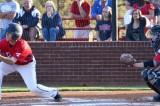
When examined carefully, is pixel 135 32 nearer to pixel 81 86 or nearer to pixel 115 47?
pixel 115 47

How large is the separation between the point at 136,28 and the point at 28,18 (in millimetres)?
2804

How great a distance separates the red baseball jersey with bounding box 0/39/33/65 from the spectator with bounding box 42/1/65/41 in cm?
435

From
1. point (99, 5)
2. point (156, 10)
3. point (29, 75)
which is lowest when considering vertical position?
point (29, 75)

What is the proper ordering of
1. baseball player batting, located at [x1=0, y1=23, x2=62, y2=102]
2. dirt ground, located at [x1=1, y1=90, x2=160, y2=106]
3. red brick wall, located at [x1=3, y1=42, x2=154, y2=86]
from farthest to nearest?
A: red brick wall, located at [x1=3, y1=42, x2=154, y2=86] < dirt ground, located at [x1=1, y1=90, x2=160, y2=106] < baseball player batting, located at [x1=0, y1=23, x2=62, y2=102]

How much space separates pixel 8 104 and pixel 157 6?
5964mm

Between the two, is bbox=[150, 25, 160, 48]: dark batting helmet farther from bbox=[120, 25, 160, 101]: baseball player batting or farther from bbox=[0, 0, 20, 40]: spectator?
bbox=[0, 0, 20, 40]: spectator

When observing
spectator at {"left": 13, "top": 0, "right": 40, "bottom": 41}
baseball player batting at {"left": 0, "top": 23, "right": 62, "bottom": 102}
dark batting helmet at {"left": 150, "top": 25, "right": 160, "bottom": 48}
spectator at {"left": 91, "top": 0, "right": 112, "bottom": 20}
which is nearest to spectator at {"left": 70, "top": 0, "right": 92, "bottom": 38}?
spectator at {"left": 91, "top": 0, "right": 112, "bottom": 20}

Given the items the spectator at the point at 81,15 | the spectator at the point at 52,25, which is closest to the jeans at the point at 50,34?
the spectator at the point at 52,25

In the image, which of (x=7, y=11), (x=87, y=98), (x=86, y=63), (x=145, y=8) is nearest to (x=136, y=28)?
(x=145, y=8)

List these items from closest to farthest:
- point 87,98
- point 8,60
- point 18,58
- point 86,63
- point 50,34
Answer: point 8,60, point 18,58, point 87,98, point 86,63, point 50,34

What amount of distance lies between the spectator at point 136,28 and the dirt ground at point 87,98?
2.28 m

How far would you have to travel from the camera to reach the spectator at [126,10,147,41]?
45.6 ft

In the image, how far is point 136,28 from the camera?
46.0ft

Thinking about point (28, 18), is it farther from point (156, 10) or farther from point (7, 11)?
point (156, 10)
